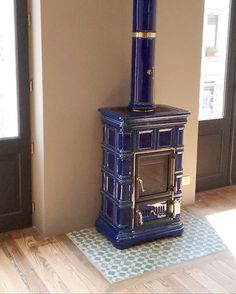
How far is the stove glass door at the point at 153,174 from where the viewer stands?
306cm

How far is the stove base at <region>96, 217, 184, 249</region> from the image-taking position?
3055mm

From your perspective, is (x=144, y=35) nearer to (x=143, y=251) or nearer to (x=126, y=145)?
(x=126, y=145)

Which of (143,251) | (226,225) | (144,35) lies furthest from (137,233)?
(144,35)

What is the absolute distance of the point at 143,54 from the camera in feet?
9.78

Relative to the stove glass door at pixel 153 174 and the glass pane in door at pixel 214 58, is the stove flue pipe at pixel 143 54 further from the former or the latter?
the glass pane in door at pixel 214 58

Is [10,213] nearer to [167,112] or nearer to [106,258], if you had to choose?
[106,258]

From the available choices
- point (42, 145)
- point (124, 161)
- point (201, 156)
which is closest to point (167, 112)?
point (124, 161)

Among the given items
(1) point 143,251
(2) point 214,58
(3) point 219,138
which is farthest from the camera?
(3) point 219,138

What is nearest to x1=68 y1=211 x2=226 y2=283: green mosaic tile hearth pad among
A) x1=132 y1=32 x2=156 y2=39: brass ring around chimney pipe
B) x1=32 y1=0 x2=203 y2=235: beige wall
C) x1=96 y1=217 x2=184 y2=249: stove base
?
x1=96 y1=217 x2=184 y2=249: stove base

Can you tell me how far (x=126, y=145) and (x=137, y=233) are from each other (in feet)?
2.13

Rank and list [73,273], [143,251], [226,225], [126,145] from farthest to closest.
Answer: [226,225] → [143,251] → [126,145] → [73,273]

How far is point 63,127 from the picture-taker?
10.4 ft

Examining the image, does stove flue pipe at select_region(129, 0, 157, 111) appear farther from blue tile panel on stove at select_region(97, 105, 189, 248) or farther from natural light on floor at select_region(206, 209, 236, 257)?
natural light on floor at select_region(206, 209, 236, 257)

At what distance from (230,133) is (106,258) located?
196 centimetres
